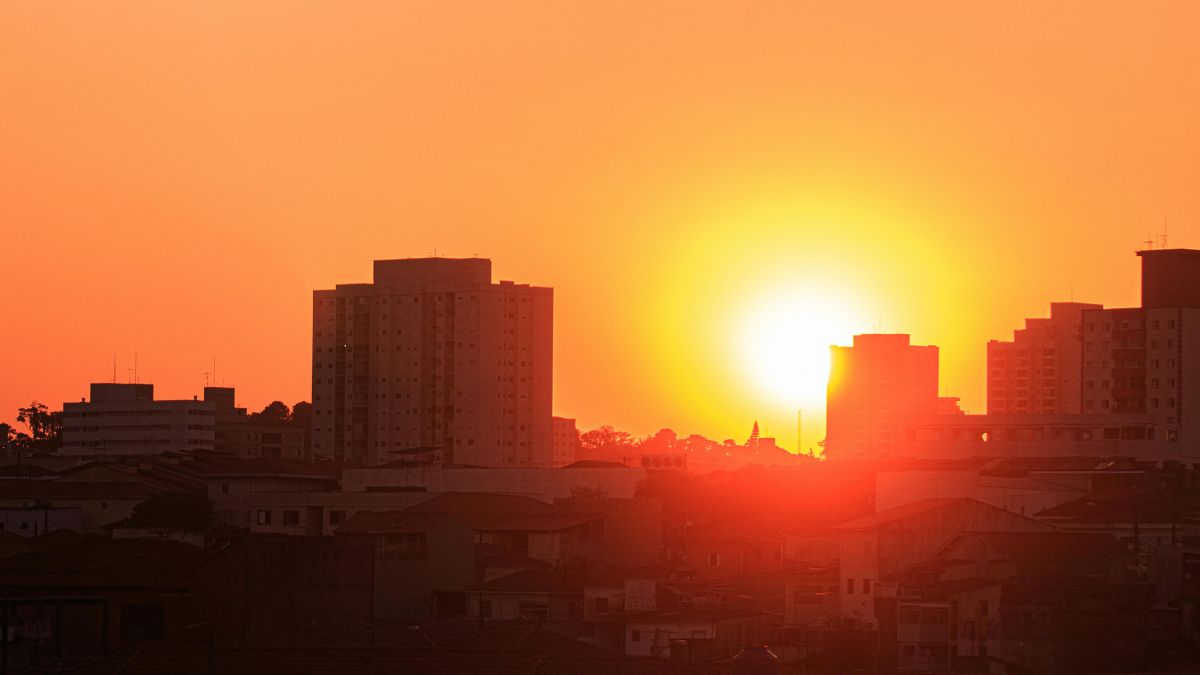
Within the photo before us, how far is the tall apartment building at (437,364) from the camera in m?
181

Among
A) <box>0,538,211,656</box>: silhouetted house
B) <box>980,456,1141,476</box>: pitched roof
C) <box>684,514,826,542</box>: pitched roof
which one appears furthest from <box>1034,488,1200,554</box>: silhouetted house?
<box>0,538,211,656</box>: silhouetted house

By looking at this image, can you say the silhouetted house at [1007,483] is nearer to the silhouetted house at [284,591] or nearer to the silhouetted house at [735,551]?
the silhouetted house at [735,551]

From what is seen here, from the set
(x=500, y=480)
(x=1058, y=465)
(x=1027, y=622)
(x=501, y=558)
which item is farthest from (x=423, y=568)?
(x=1058, y=465)

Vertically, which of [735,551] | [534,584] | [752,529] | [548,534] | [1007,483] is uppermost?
[1007,483]

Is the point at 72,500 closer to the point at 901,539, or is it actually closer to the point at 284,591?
the point at 901,539

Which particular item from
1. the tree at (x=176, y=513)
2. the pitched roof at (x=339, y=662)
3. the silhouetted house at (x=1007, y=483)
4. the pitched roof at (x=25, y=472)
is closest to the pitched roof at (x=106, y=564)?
the pitched roof at (x=339, y=662)

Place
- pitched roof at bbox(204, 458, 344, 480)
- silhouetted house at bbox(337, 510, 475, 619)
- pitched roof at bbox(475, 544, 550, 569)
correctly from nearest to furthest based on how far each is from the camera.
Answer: silhouetted house at bbox(337, 510, 475, 619)
pitched roof at bbox(475, 544, 550, 569)
pitched roof at bbox(204, 458, 344, 480)

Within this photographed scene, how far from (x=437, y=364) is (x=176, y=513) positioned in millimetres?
69072

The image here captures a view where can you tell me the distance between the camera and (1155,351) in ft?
462

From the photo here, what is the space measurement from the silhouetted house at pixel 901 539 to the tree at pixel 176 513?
38208 millimetres

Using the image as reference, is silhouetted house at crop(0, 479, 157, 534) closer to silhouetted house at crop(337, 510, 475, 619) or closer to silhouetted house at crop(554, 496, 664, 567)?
silhouetted house at crop(554, 496, 664, 567)

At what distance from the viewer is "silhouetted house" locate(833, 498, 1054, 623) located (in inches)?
3155

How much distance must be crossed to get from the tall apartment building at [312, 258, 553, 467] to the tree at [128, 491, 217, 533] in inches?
2360

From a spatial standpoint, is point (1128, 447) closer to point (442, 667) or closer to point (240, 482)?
point (240, 482)
